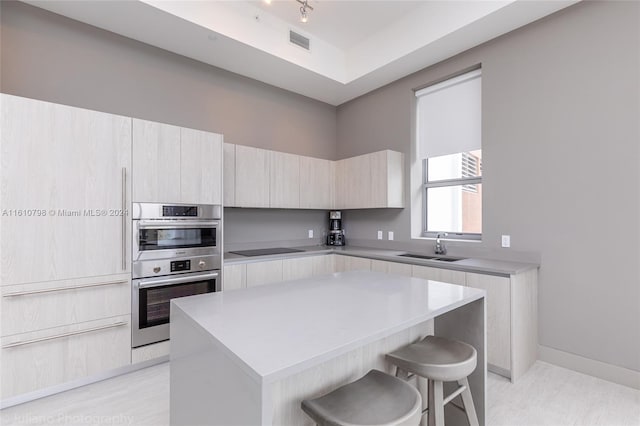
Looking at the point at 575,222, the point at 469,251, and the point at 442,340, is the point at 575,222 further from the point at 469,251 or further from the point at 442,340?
the point at 442,340

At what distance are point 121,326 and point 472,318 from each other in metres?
2.56

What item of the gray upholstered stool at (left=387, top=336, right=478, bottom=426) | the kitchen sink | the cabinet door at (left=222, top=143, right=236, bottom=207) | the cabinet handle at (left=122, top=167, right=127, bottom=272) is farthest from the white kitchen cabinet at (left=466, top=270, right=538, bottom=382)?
the cabinet handle at (left=122, top=167, right=127, bottom=272)

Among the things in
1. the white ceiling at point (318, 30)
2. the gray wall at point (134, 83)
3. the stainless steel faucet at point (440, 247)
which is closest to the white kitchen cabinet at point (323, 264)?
the stainless steel faucet at point (440, 247)

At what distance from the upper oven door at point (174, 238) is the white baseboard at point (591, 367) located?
3113mm

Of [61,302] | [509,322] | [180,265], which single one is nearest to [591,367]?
[509,322]

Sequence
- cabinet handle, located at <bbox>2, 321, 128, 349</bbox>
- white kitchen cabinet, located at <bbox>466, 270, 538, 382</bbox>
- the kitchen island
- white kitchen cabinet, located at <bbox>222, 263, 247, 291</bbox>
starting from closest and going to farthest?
the kitchen island < cabinet handle, located at <bbox>2, 321, 128, 349</bbox> < white kitchen cabinet, located at <bbox>466, 270, 538, 382</bbox> < white kitchen cabinet, located at <bbox>222, 263, 247, 291</bbox>

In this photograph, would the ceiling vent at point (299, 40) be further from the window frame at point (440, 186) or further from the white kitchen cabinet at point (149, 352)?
the white kitchen cabinet at point (149, 352)

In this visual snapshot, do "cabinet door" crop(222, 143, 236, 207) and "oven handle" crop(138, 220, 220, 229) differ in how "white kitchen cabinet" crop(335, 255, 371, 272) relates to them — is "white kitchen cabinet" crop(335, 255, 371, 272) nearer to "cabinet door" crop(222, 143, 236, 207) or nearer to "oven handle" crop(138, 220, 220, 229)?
"cabinet door" crop(222, 143, 236, 207)

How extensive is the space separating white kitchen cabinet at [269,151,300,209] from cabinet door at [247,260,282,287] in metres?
0.74

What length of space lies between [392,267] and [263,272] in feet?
4.50

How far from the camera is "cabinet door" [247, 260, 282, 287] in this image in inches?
124

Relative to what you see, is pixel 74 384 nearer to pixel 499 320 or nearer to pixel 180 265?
pixel 180 265

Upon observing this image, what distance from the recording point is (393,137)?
4004 millimetres

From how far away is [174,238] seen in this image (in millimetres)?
2691
